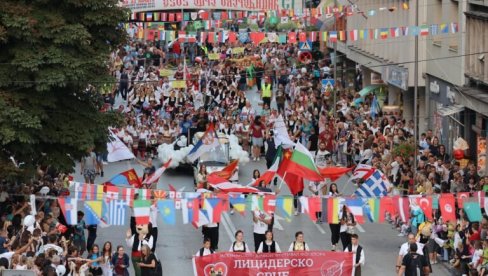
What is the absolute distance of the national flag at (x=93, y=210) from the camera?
28641 mm

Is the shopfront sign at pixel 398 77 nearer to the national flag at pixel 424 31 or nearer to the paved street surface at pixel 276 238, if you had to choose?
the national flag at pixel 424 31

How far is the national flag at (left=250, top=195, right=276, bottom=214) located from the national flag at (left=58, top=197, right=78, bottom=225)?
3.40 meters

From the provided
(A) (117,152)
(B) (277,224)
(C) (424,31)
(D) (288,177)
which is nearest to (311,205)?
(D) (288,177)

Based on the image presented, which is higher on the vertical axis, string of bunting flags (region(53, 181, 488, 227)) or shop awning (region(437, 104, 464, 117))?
string of bunting flags (region(53, 181, 488, 227))

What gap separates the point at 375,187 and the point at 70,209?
7.00 m

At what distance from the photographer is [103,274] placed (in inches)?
1039

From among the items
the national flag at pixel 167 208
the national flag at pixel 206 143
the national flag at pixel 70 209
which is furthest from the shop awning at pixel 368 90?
the national flag at pixel 70 209

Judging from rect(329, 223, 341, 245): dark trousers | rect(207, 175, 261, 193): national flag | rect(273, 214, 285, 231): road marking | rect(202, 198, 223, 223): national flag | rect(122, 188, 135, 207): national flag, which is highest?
rect(122, 188, 135, 207): national flag

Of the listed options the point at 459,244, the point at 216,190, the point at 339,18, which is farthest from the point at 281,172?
the point at 339,18

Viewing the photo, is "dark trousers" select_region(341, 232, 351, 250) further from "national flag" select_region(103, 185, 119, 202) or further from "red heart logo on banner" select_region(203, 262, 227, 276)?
"national flag" select_region(103, 185, 119, 202)

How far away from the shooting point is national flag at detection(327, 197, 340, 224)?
2902 cm

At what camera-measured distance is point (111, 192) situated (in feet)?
98.1

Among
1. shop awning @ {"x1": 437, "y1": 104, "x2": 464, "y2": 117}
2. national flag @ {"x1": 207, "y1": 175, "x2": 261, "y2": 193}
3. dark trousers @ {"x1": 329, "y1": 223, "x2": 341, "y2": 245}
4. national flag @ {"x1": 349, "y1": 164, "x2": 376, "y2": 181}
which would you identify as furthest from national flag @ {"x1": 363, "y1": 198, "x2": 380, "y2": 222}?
shop awning @ {"x1": 437, "y1": 104, "x2": 464, "y2": 117}

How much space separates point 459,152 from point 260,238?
36.0 ft
